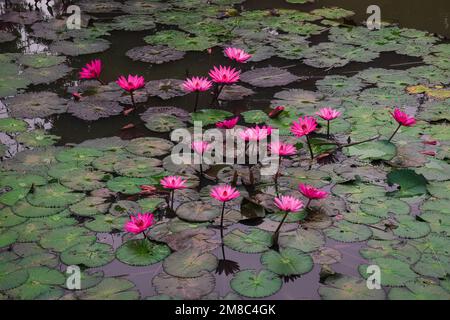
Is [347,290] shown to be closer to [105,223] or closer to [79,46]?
[105,223]

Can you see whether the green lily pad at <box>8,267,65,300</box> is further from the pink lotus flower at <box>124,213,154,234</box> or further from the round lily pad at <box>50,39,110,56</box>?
the round lily pad at <box>50,39,110,56</box>

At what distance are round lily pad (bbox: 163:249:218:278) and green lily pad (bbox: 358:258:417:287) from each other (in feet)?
1.90

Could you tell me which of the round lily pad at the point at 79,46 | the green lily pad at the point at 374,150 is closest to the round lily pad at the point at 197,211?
the green lily pad at the point at 374,150

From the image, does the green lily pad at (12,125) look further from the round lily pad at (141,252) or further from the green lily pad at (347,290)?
the green lily pad at (347,290)

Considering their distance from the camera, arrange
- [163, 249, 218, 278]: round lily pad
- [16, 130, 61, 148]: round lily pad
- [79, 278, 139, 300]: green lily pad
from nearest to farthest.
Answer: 1. [79, 278, 139, 300]: green lily pad
2. [163, 249, 218, 278]: round lily pad
3. [16, 130, 61, 148]: round lily pad

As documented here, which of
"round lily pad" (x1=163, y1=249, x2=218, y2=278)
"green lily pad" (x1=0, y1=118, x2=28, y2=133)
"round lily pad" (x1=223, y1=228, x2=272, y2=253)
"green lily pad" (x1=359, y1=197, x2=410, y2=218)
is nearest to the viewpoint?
"round lily pad" (x1=163, y1=249, x2=218, y2=278)

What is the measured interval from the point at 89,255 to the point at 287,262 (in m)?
0.78

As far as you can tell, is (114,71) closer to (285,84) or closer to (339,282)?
(285,84)

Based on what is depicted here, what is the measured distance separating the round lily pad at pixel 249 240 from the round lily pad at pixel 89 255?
47cm

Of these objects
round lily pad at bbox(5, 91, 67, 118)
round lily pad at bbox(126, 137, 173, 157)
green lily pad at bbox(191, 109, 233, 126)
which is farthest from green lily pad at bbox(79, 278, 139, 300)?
round lily pad at bbox(5, 91, 67, 118)

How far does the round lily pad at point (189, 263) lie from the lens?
222cm

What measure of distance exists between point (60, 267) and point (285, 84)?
211 cm

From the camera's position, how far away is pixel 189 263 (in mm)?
2266

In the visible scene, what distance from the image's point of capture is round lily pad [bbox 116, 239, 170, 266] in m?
2.28
